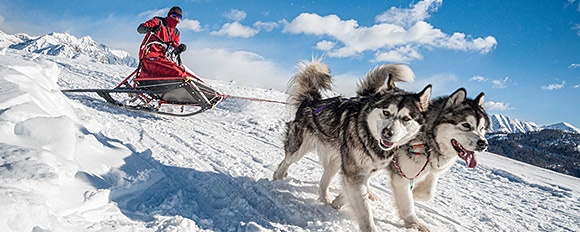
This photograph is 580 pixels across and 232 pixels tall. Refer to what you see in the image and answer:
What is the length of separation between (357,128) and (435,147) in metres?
0.77

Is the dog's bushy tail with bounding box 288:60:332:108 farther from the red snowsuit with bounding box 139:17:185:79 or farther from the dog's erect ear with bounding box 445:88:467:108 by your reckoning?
the red snowsuit with bounding box 139:17:185:79

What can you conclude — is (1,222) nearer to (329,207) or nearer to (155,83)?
(329,207)

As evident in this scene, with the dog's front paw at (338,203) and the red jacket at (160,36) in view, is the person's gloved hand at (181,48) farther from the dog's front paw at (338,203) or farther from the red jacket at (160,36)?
the dog's front paw at (338,203)

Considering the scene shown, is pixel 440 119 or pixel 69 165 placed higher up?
pixel 440 119

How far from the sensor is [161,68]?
18.9 ft

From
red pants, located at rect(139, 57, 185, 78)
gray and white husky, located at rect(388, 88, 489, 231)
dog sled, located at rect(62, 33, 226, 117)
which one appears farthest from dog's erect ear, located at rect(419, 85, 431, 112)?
red pants, located at rect(139, 57, 185, 78)

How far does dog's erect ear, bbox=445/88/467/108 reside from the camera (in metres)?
2.82

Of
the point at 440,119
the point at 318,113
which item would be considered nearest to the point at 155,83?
the point at 318,113

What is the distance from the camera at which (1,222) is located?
48.9 inches

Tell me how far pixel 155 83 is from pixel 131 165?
3.39 meters

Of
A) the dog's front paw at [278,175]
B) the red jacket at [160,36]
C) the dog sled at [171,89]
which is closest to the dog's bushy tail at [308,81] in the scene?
the dog's front paw at [278,175]

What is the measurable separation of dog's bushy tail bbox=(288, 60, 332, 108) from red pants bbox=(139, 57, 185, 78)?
2.65 meters

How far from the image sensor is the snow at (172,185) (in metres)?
1.74

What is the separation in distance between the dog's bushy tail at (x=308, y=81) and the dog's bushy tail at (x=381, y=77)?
2.00 feet
